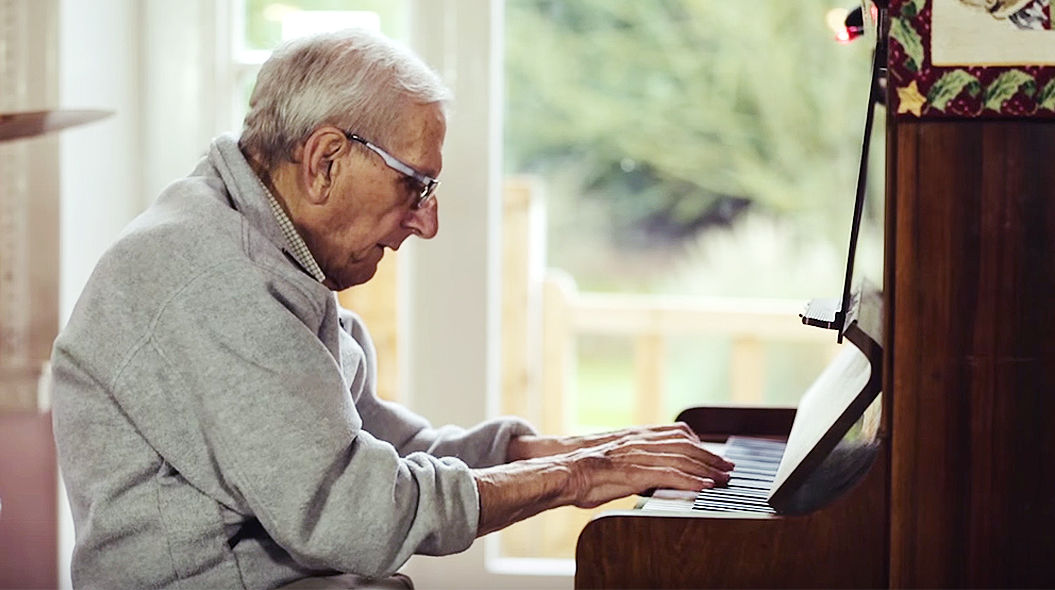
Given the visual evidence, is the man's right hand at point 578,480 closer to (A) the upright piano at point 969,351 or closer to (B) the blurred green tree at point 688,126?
(A) the upright piano at point 969,351

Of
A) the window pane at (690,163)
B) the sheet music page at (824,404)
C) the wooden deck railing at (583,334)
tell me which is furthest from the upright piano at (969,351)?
the window pane at (690,163)

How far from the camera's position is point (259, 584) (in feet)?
5.14

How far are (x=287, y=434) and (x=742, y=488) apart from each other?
1.93 ft

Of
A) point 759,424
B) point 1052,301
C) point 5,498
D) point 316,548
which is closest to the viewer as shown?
point 1052,301

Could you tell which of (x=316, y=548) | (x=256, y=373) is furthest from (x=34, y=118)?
(x=316, y=548)

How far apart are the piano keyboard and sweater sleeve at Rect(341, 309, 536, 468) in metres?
0.34

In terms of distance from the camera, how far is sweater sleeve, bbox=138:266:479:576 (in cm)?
143

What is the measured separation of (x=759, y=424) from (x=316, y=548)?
0.92m

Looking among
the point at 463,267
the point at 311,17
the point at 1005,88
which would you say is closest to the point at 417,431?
the point at 463,267

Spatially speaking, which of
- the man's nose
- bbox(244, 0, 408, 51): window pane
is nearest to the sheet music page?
the man's nose

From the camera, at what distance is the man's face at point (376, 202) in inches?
65.0

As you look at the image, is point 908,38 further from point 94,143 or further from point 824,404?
point 94,143

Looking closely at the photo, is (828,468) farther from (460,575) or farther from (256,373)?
(460,575)

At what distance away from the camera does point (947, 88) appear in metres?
1.31
